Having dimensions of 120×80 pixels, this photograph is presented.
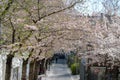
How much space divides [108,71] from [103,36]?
15.8 ft

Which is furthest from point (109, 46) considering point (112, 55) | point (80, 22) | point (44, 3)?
point (44, 3)

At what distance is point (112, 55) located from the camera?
17625 mm

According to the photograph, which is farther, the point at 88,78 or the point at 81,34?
the point at 88,78

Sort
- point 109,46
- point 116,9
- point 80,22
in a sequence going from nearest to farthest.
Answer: point 80,22 < point 109,46 < point 116,9

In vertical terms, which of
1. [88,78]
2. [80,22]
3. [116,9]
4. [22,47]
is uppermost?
[116,9]

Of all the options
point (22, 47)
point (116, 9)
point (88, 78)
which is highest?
point (116, 9)

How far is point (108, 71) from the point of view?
22.7m

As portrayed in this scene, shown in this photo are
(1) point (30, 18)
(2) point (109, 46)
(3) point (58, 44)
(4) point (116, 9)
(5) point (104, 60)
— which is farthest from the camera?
(5) point (104, 60)

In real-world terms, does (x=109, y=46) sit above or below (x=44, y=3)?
below

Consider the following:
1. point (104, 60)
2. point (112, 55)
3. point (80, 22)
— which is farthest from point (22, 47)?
point (104, 60)

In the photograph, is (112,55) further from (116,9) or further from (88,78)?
(88,78)

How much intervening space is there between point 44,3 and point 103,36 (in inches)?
310

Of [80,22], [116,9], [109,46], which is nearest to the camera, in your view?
[80,22]

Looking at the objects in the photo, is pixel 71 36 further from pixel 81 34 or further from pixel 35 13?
pixel 35 13
